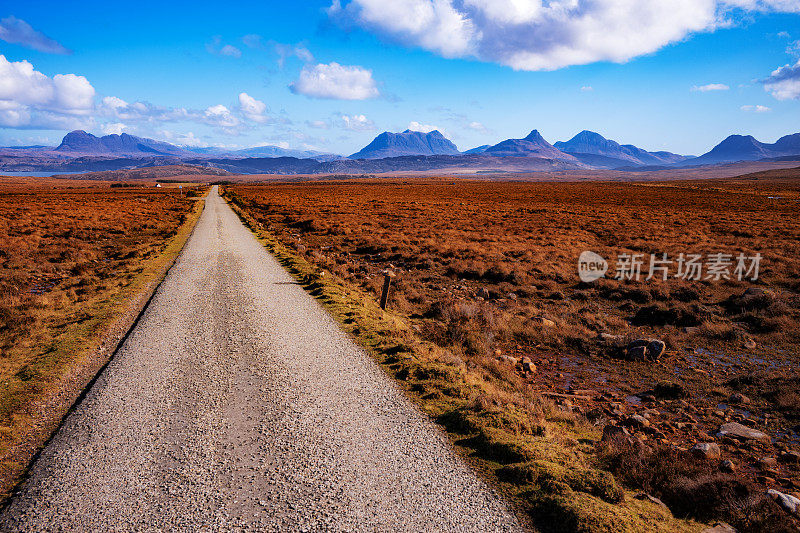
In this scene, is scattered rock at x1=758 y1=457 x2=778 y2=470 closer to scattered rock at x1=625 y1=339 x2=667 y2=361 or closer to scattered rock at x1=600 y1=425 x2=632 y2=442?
scattered rock at x1=600 y1=425 x2=632 y2=442

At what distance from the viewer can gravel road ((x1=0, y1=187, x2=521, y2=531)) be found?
200 inches

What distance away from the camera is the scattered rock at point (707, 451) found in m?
7.33

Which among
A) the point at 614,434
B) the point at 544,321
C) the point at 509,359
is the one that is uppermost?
the point at 614,434

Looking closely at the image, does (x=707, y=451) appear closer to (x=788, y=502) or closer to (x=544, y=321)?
(x=788, y=502)

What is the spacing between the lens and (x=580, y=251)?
28.1 metres

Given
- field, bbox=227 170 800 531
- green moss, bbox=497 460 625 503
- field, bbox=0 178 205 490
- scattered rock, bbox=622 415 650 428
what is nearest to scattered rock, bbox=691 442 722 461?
field, bbox=227 170 800 531

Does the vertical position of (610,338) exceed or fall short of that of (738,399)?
it exceeds it

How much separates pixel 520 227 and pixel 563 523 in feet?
121

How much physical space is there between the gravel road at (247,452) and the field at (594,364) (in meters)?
0.95

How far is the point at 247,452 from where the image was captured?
6.23m

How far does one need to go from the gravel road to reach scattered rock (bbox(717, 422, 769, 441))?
20.3 feet

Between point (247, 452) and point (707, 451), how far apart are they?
8192 millimetres

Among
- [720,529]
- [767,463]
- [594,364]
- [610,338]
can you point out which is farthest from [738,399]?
[720,529]

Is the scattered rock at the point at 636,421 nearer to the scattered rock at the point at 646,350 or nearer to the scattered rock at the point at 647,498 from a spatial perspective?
the scattered rock at the point at 647,498
